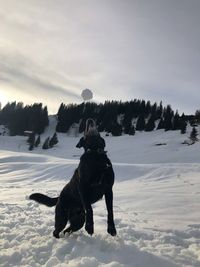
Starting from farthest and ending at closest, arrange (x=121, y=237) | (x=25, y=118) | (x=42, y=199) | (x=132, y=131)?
(x=25, y=118), (x=132, y=131), (x=42, y=199), (x=121, y=237)

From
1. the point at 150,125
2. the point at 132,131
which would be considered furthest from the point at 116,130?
the point at 150,125

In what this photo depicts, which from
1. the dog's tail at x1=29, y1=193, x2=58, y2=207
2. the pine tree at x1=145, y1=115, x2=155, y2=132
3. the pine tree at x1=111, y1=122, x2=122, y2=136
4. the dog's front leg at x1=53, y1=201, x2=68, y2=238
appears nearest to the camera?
the dog's front leg at x1=53, y1=201, x2=68, y2=238

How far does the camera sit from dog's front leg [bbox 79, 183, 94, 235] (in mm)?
6891

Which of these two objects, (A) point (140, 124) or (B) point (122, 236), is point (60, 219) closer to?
(B) point (122, 236)

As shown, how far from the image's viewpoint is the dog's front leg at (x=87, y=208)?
6.89 metres

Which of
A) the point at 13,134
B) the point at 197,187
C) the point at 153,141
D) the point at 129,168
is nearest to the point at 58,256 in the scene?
the point at 197,187

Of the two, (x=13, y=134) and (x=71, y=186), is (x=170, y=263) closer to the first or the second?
(x=71, y=186)

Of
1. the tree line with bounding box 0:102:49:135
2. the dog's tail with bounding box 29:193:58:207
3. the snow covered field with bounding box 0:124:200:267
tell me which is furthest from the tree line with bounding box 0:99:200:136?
the dog's tail with bounding box 29:193:58:207

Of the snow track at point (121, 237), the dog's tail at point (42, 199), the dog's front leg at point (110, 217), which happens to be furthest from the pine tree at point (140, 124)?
the dog's front leg at point (110, 217)

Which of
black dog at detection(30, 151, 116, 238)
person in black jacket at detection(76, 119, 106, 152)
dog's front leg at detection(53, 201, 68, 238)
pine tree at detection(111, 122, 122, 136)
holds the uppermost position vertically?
pine tree at detection(111, 122, 122, 136)

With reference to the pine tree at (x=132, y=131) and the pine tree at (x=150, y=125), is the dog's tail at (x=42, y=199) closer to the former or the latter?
the pine tree at (x=132, y=131)

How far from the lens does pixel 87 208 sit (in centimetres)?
693

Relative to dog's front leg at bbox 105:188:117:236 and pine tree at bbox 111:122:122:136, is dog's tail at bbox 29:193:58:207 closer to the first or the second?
dog's front leg at bbox 105:188:117:236

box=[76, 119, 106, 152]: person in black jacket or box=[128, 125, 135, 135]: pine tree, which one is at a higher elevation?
box=[128, 125, 135, 135]: pine tree
